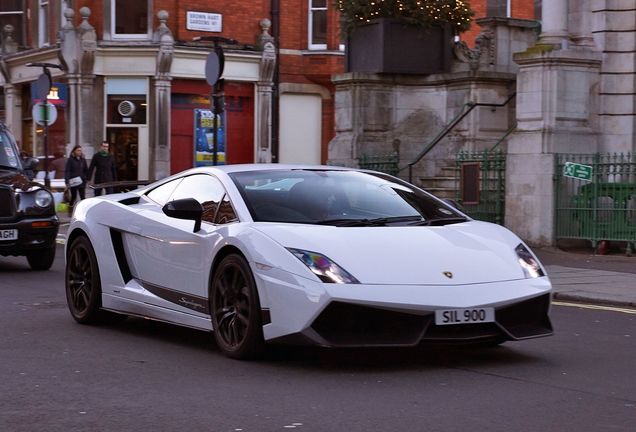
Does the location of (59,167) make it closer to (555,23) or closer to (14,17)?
(14,17)

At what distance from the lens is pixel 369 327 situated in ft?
25.2

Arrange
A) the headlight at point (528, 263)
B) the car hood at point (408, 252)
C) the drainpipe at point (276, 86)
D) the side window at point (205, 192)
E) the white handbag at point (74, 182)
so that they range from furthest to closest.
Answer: the drainpipe at point (276, 86) < the white handbag at point (74, 182) < the side window at point (205, 192) < the headlight at point (528, 263) < the car hood at point (408, 252)

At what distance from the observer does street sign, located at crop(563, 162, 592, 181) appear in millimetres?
19125

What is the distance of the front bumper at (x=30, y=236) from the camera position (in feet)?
50.6

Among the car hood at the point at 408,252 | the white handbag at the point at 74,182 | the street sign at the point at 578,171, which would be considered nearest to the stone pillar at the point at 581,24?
the street sign at the point at 578,171

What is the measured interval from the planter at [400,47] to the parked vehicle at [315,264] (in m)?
14.0

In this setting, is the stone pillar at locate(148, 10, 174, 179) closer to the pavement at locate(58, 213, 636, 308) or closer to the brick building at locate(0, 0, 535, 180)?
the brick building at locate(0, 0, 535, 180)

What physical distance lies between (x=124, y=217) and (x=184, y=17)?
98.9 ft

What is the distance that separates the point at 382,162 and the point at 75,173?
843 centimetres

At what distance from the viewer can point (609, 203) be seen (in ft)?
63.3

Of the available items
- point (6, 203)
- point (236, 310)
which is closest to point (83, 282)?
point (236, 310)

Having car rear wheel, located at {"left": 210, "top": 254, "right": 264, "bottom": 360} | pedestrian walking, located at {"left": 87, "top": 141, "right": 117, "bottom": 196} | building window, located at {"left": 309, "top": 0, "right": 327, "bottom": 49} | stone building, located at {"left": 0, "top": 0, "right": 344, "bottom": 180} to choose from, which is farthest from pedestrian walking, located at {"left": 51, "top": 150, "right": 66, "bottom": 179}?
car rear wheel, located at {"left": 210, "top": 254, "right": 264, "bottom": 360}

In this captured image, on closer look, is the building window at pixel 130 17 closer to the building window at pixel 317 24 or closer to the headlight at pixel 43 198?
the building window at pixel 317 24

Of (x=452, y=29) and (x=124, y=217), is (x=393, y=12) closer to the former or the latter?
(x=452, y=29)
